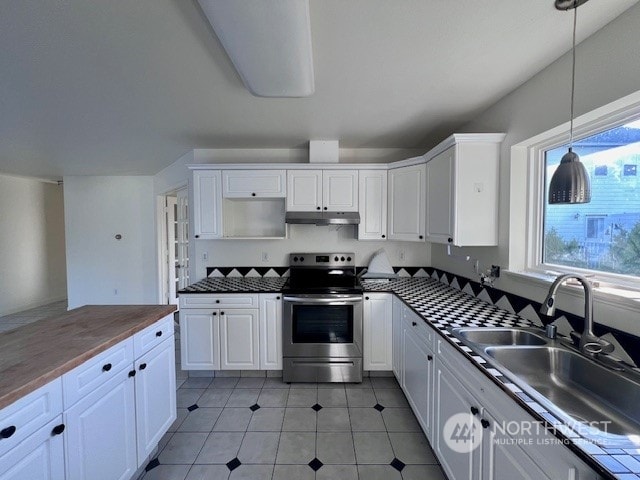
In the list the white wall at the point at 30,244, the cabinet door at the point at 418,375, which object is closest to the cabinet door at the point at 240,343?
the cabinet door at the point at 418,375

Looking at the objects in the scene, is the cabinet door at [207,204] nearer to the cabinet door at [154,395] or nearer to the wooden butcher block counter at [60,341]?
the wooden butcher block counter at [60,341]

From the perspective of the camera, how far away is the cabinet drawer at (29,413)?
859 millimetres

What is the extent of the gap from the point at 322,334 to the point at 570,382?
177 cm

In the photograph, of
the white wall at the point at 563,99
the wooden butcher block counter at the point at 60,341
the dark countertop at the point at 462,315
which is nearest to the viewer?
the dark countertop at the point at 462,315

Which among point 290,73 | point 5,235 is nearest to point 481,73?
point 290,73

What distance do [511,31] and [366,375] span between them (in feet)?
9.24

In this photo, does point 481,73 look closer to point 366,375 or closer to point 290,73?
point 290,73

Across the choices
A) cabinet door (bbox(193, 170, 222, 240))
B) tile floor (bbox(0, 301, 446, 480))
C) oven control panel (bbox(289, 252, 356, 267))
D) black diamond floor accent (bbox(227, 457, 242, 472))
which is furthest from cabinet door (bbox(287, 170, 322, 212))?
black diamond floor accent (bbox(227, 457, 242, 472))

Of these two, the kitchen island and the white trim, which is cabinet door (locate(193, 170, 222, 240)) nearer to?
the kitchen island

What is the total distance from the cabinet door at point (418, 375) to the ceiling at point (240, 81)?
5.92ft

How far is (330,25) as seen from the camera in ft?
4.34

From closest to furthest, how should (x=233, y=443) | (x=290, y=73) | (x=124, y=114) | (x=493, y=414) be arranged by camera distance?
1. (x=493, y=414)
2. (x=290, y=73)
3. (x=233, y=443)
4. (x=124, y=114)

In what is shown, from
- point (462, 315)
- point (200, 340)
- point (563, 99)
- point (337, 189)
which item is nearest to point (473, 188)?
point (563, 99)

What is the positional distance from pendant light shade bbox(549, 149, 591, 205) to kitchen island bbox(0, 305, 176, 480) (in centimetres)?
213
